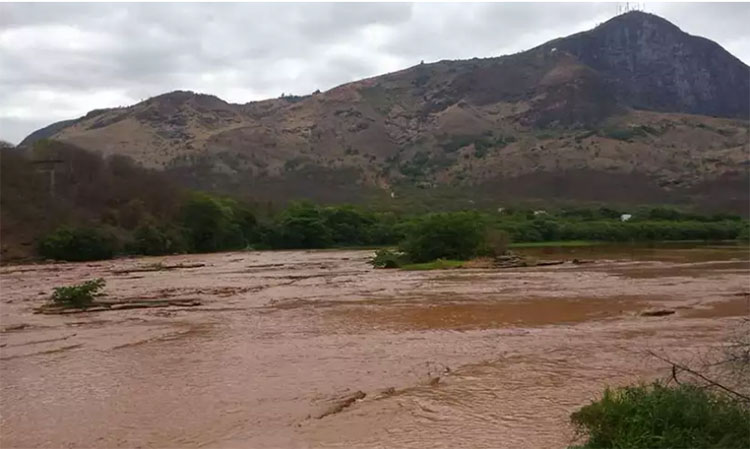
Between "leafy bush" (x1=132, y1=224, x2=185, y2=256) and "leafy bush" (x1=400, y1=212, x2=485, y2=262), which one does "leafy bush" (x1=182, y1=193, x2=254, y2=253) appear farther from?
"leafy bush" (x1=400, y1=212, x2=485, y2=262)

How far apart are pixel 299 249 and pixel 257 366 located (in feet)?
217

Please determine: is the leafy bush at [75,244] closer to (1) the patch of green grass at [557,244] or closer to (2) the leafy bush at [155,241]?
(2) the leafy bush at [155,241]

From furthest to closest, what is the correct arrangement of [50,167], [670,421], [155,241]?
[50,167] → [155,241] → [670,421]

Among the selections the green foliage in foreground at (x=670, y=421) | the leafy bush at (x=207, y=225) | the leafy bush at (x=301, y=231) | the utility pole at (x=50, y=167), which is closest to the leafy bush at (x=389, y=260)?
the leafy bush at (x=207, y=225)

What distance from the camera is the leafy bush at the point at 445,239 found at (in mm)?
52188

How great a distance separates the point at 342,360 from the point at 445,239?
35708mm

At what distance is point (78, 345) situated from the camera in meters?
19.8

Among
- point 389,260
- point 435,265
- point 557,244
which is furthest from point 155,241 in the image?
point 557,244

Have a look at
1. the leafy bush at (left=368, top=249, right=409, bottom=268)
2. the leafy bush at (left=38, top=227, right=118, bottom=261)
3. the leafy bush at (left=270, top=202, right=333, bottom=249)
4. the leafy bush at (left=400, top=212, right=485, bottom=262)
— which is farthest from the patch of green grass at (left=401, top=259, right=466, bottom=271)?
the leafy bush at (left=270, top=202, right=333, bottom=249)

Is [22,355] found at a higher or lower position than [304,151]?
lower

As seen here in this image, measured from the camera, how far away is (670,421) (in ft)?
28.3

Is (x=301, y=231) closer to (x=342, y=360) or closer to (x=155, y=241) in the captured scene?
(x=155, y=241)

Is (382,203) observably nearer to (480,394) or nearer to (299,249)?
(299,249)

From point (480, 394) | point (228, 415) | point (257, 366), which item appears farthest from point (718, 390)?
point (257, 366)
